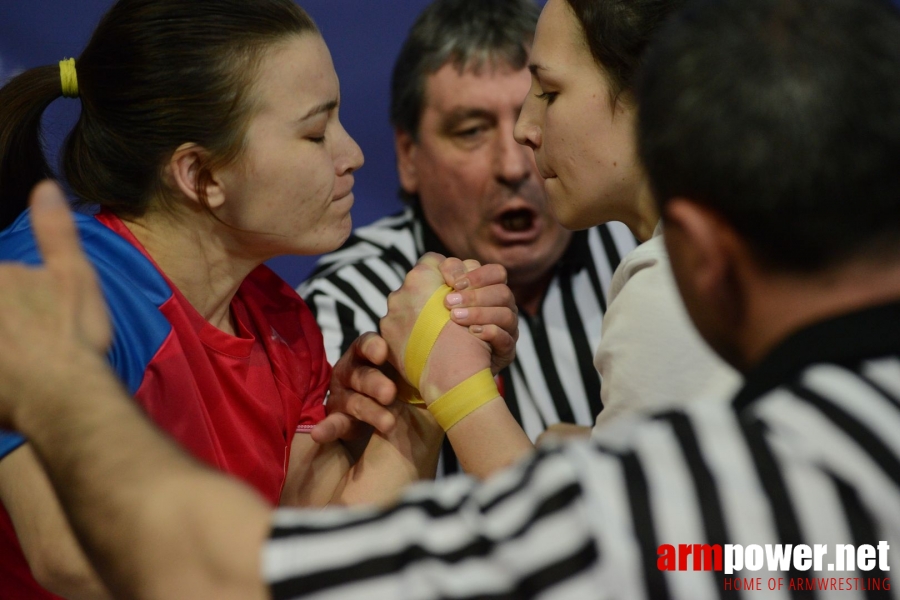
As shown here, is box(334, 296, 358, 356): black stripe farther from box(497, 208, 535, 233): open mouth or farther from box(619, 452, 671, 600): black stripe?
box(619, 452, 671, 600): black stripe

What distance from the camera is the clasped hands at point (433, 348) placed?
1081 mm

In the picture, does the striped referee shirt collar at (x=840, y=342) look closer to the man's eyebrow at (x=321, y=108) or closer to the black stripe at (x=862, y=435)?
the black stripe at (x=862, y=435)

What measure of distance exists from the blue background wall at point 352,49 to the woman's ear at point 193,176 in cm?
84

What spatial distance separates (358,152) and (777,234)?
70cm

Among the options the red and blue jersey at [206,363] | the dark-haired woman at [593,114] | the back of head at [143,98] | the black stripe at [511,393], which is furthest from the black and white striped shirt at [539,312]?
the back of head at [143,98]

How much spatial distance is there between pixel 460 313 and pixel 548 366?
1.96 ft

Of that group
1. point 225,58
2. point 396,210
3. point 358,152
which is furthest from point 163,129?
point 396,210

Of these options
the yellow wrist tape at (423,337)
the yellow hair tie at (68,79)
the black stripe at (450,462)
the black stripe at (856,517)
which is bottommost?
the black stripe at (450,462)

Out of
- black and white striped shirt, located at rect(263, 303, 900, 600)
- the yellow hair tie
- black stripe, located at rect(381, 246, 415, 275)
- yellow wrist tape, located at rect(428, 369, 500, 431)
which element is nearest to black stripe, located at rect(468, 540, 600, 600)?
black and white striped shirt, located at rect(263, 303, 900, 600)

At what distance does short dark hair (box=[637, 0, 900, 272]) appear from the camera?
1.81 ft

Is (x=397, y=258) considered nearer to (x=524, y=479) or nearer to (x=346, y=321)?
(x=346, y=321)

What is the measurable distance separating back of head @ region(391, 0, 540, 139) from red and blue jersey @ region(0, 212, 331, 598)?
0.67 meters

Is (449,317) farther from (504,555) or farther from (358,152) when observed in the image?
(504,555)

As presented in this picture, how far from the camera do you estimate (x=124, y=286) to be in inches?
39.5
